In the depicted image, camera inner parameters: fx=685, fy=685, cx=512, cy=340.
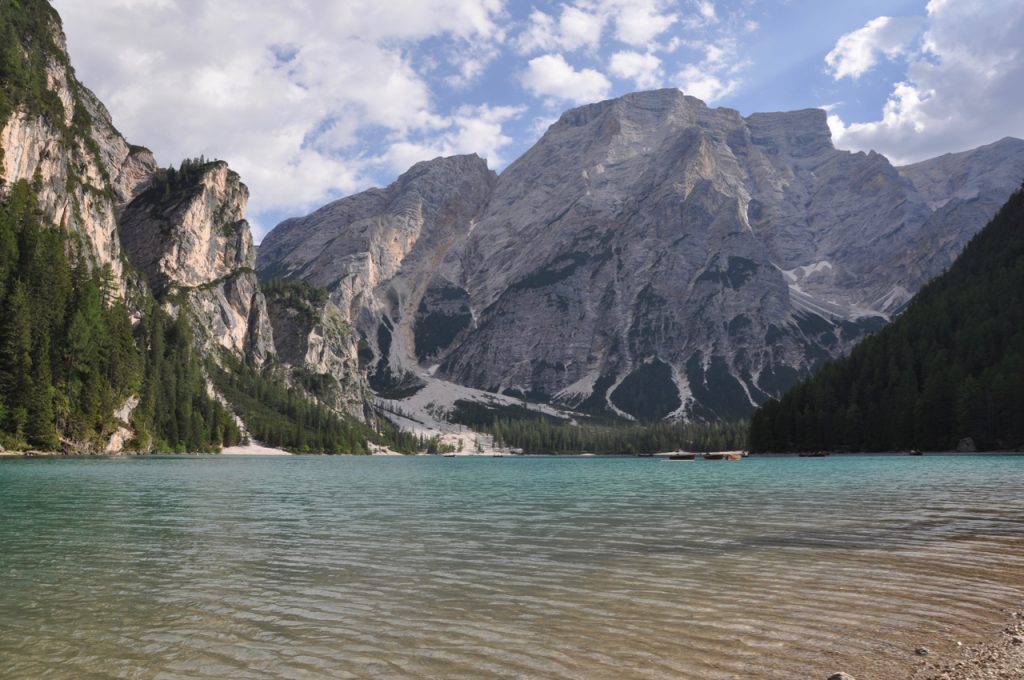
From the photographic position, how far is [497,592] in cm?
1642

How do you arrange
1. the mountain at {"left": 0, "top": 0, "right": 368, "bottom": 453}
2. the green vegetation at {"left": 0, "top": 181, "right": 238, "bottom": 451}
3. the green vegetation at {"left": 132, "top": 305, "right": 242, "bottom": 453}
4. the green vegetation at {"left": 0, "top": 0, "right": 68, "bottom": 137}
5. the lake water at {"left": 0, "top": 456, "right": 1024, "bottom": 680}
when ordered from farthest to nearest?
1. the green vegetation at {"left": 132, "top": 305, "right": 242, "bottom": 453}
2. the green vegetation at {"left": 0, "top": 0, "right": 68, "bottom": 137}
3. the mountain at {"left": 0, "top": 0, "right": 368, "bottom": 453}
4. the green vegetation at {"left": 0, "top": 181, "right": 238, "bottom": 451}
5. the lake water at {"left": 0, "top": 456, "right": 1024, "bottom": 680}

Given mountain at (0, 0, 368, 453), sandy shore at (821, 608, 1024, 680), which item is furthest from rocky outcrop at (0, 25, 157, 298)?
sandy shore at (821, 608, 1024, 680)

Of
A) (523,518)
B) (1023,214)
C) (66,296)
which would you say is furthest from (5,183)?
(1023,214)

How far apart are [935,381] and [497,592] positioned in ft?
494

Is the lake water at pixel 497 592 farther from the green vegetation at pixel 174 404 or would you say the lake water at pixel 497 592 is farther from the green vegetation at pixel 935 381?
the green vegetation at pixel 174 404

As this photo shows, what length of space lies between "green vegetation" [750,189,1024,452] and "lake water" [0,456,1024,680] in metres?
113

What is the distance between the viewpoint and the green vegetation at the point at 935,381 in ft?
421

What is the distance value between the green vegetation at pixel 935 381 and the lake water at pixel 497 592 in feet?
Answer: 371

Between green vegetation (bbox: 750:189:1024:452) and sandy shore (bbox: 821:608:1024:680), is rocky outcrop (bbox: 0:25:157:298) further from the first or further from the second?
green vegetation (bbox: 750:189:1024:452)

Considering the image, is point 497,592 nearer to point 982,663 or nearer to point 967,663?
point 967,663

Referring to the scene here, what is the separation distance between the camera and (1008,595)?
16.1 m

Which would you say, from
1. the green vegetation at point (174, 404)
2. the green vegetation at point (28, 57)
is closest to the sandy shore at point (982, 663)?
the green vegetation at point (174, 404)

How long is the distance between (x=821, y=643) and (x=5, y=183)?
15202 centimetres

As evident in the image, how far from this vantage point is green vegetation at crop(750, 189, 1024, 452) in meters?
128
